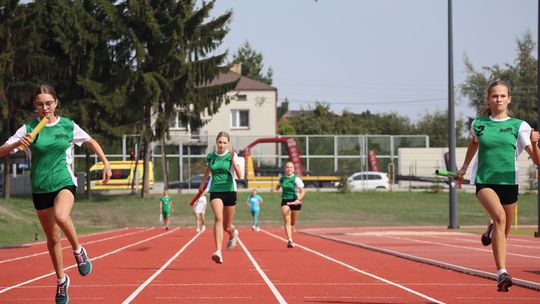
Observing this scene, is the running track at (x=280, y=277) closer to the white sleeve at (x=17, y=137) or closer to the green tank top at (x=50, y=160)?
the green tank top at (x=50, y=160)

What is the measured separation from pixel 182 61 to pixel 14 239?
24409mm

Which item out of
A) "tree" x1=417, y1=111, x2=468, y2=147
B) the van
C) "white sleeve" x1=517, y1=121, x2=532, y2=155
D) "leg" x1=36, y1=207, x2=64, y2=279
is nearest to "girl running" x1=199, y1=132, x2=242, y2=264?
"leg" x1=36, y1=207, x2=64, y2=279

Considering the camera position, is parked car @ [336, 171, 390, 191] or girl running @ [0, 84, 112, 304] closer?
girl running @ [0, 84, 112, 304]

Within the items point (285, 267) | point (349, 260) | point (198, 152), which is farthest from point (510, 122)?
point (198, 152)

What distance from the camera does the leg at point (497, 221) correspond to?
8.84 metres

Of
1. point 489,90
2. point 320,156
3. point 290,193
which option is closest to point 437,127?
point 320,156

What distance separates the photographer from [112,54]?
5134cm

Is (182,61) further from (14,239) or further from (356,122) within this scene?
(356,122)

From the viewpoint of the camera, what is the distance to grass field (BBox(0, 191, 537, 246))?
43625mm

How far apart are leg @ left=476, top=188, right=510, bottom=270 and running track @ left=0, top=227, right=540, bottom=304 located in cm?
61

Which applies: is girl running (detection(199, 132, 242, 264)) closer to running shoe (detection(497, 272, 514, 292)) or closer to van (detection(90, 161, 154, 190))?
running shoe (detection(497, 272, 514, 292))

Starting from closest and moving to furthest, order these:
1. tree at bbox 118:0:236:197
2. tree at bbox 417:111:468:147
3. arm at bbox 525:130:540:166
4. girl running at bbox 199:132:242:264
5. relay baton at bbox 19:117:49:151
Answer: relay baton at bbox 19:117:49:151
arm at bbox 525:130:540:166
girl running at bbox 199:132:242:264
tree at bbox 118:0:236:197
tree at bbox 417:111:468:147

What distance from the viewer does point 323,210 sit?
4800cm

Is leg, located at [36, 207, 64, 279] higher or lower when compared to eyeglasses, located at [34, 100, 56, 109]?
Result: lower
